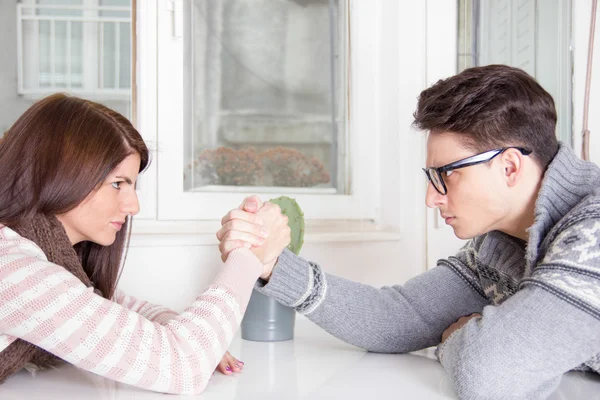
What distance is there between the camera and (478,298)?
4.27 feet

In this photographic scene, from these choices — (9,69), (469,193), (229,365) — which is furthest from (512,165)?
(9,69)

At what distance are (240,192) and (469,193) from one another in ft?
2.80

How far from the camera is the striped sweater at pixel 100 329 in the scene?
87cm

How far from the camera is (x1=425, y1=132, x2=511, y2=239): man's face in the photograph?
113 centimetres

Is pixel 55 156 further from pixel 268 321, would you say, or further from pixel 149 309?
pixel 268 321

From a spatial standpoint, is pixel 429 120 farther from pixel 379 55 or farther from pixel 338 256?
pixel 379 55

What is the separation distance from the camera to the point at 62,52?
1.62 metres

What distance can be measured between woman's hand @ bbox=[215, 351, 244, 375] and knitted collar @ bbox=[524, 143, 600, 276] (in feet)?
1.72

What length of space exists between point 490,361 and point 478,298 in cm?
41

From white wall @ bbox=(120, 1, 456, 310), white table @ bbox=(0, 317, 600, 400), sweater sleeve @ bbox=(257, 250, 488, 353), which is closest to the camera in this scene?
white table @ bbox=(0, 317, 600, 400)

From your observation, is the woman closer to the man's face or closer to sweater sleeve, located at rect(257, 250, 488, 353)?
sweater sleeve, located at rect(257, 250, 488, 353)

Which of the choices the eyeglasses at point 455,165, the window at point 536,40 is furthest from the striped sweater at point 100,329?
the window at point 536,40

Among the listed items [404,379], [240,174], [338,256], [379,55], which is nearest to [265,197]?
[240,174]

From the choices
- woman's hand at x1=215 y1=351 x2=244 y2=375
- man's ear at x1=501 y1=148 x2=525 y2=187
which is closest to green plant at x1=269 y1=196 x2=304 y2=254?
woman's hand at x1=215 y1=351 x2=244 y2=375
